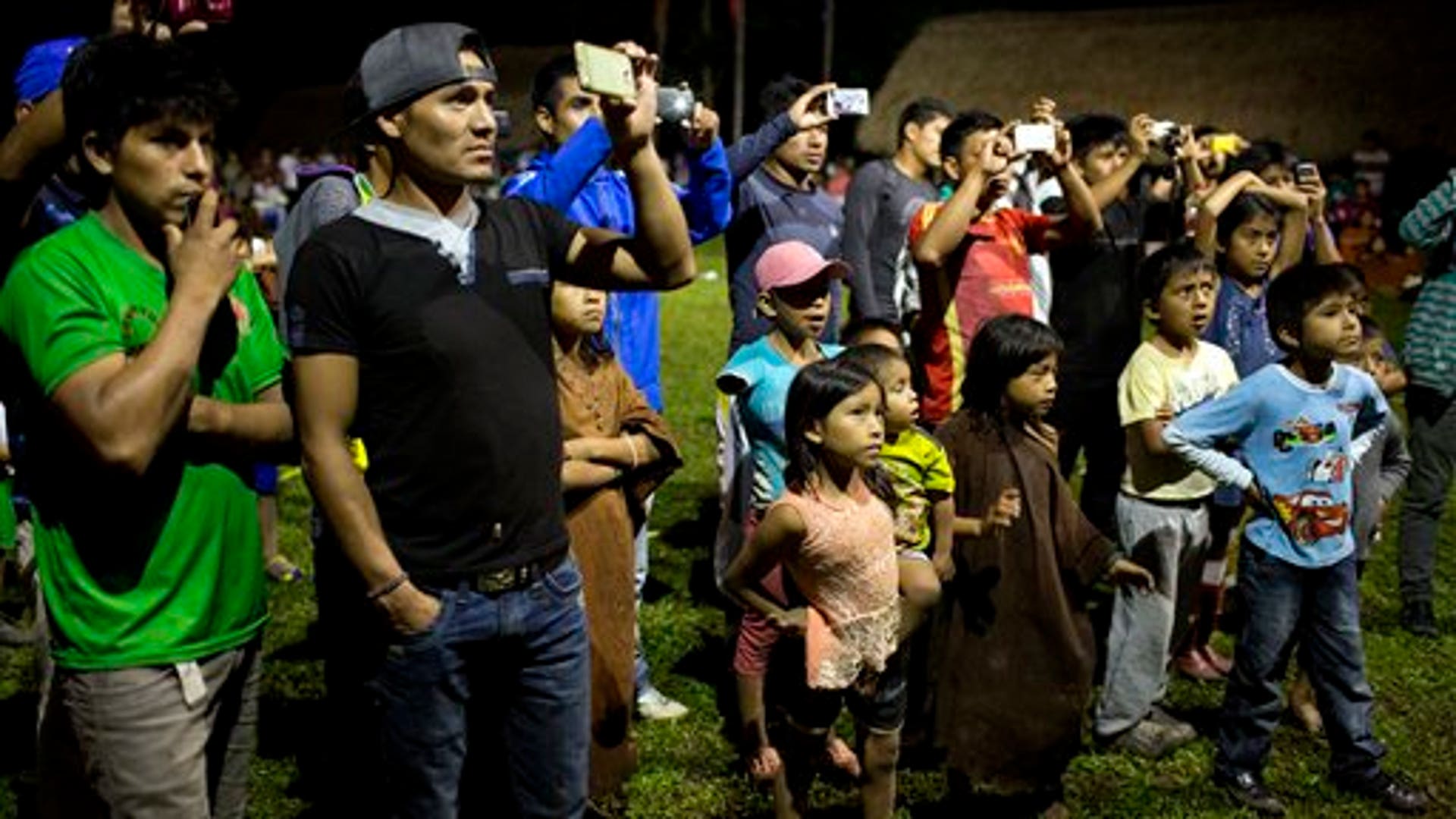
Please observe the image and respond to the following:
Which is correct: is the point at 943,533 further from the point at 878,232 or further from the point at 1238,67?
the point at 1238,67

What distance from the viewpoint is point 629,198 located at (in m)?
4.98

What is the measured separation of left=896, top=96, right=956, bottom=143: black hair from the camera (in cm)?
664

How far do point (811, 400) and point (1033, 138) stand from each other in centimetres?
216

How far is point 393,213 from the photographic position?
289cm

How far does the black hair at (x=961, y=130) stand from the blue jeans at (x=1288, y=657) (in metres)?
2.51

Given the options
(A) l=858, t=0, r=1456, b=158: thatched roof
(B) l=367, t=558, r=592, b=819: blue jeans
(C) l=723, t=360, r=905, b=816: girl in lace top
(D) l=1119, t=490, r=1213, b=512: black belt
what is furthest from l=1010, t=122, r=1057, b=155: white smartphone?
(A) l=858, t=0, r=1456, b=158: thatched roof

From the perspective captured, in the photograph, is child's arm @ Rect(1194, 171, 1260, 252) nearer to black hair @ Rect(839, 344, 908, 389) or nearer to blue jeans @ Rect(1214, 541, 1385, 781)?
blue jeans @ Rect(1214, 541, 1385, 781)

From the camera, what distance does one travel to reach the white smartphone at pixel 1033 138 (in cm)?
552

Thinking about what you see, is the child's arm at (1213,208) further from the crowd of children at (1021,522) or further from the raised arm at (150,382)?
the raised arm at (150,382)

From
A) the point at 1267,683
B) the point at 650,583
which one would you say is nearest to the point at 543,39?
the point at 650,583

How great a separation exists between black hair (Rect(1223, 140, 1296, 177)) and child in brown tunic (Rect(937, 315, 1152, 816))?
2.73 metres

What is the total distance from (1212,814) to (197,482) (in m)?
3.52

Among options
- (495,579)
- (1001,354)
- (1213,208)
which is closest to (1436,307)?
(1213,208)

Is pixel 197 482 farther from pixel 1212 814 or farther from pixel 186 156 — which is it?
pixel 1212 814
